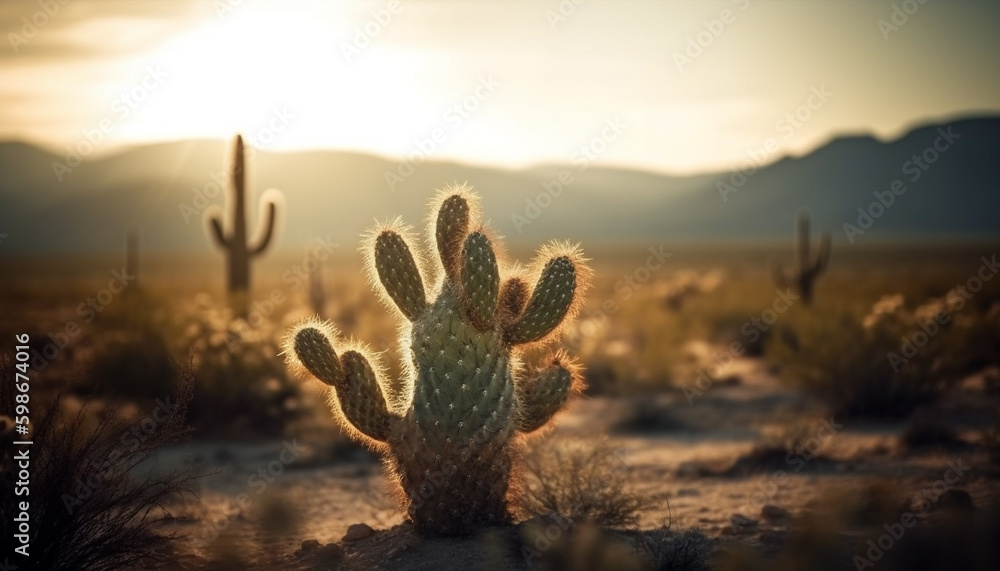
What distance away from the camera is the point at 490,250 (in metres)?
6.54

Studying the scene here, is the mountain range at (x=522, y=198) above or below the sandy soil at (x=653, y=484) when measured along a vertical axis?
above

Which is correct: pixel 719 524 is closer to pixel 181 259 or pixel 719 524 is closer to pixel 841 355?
pixel 841 355

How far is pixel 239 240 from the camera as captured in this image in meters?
19.3

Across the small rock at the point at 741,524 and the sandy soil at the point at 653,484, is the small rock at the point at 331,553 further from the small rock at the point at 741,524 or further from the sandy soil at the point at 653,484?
the small rock at the point at 741,524

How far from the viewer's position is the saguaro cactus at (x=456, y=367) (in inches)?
262

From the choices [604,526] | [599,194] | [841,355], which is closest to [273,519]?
[604,526]

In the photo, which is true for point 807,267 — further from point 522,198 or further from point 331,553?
point 522,198

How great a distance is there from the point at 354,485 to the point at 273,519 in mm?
3518

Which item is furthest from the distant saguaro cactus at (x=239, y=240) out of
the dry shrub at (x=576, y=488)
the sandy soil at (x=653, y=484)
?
the dry shrub at (x=576, y=488)

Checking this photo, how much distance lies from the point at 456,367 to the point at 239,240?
13789 millimetres

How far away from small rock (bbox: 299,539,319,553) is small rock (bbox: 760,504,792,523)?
3955mm

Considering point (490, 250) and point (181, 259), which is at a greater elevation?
point (181, 259)

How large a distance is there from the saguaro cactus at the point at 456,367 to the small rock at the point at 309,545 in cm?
80

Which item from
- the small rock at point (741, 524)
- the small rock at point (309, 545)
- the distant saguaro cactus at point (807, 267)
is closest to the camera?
the small rock at point (309, 545)
